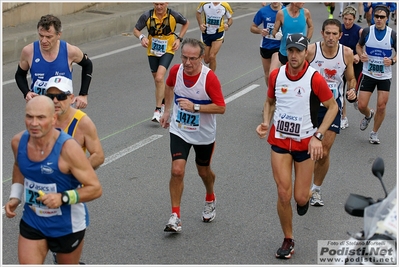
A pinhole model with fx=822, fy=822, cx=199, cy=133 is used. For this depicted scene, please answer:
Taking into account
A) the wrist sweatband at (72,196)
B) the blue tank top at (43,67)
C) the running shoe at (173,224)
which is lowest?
the running shoe at (173,224)

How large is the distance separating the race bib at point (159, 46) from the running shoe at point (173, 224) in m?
4.94

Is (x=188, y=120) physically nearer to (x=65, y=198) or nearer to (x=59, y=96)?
(x=59, y=96)

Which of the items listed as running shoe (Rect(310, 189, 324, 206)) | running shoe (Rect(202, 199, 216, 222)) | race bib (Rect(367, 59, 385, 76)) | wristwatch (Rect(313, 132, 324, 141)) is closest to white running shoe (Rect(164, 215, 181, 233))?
running shoe (Rect(202, 199, 216, 222))

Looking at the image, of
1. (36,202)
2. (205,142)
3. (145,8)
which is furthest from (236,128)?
(145,8)

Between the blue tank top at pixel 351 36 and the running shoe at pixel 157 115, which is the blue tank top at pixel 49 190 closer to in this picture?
the running shoe at pixel 157 115

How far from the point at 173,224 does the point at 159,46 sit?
16.6 ft

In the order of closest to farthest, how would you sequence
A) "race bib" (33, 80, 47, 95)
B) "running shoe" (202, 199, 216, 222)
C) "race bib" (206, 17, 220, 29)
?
"running shoe" (202, 199, 216, 222), "race bib" (33, 80, 47, 95), "race bib" (206, 17, 220, 29)

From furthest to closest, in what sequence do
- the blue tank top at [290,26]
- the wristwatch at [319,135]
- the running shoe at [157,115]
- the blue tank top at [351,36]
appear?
the blue tank top at [290,26]
the running shoe at [157,115]
the blue tank top at [351,36]
the wristwatch at [319,135]

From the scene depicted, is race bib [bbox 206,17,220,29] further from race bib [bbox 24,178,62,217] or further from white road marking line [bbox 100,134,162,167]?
race bib [bbox 24,178,62,217]

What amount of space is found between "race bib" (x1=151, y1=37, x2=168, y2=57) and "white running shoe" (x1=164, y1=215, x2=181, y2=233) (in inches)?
194

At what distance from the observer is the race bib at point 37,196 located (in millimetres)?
5504

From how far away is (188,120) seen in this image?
7699 mm

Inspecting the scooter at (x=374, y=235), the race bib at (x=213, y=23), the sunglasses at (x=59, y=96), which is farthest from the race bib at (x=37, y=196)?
the race bib at (x=213, y=23)

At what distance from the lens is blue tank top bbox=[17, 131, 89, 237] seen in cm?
545
